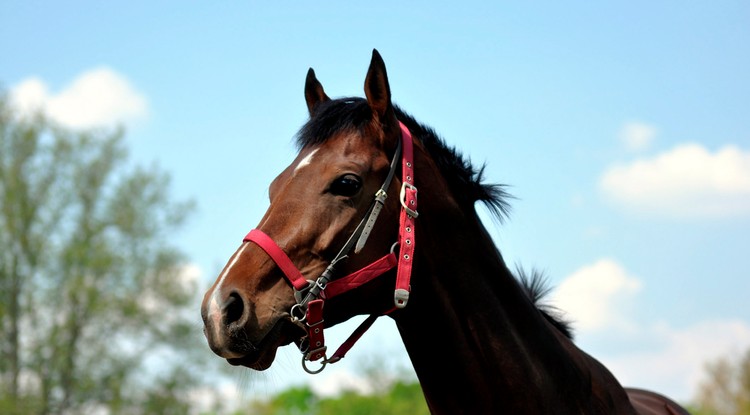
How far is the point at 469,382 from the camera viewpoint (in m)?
3.96

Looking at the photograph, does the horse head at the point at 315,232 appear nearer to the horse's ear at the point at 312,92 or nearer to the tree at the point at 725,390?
the horse's ear at the point at 312,92

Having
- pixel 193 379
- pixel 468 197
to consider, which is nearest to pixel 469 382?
pixel 468 197

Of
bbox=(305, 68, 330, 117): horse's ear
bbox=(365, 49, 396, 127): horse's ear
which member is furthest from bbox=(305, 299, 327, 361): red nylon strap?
bbox=(305, 68, 330, 117): horse's ear

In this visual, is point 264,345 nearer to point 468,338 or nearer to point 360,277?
point 360,277

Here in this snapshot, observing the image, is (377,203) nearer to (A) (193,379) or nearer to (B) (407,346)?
(B) (407,346)

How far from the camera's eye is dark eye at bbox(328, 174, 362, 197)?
12.5 feet

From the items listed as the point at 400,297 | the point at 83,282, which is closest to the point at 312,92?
the point at 400,297

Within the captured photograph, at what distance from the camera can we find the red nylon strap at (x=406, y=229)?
12.4 feet

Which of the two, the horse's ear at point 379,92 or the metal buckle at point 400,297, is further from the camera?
the horse's ear at point 379,92

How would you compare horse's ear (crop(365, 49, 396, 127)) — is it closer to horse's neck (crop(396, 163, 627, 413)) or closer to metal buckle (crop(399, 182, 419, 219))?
metal buckle (crop(399, 182, 419, 219))

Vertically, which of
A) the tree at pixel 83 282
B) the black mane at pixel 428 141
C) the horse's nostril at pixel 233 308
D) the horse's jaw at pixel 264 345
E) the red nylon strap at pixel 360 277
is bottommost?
the horse's jaw at pixel 264 345

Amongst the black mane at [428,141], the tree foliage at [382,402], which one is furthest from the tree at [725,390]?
the black mane at [428,141]

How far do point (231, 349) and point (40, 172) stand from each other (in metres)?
28.7

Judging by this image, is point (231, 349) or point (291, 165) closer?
point (231, 349)
